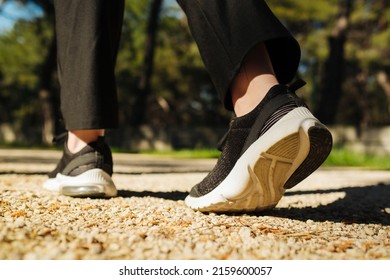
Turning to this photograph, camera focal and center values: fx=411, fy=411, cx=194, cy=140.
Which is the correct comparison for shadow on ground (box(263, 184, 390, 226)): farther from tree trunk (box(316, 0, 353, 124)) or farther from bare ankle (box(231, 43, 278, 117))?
tree trunk (box(316, 0, 353, 124))

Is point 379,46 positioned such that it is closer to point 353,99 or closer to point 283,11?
point 283,11

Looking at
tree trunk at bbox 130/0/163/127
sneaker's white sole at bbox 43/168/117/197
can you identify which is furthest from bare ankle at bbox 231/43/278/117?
tree trunk at bbox 130/0/163/127

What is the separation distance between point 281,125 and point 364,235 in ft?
1.17

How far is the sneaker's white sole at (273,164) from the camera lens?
972 mm

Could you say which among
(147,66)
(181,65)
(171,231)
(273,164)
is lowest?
(181,65)

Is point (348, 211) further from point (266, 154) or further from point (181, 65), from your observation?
point (181, 65)

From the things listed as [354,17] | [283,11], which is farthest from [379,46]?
[283,11]

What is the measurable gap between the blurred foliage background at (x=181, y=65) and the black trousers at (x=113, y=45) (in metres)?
11.8

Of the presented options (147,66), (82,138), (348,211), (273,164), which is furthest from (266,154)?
(147,66)

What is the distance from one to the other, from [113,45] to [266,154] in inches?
30.0

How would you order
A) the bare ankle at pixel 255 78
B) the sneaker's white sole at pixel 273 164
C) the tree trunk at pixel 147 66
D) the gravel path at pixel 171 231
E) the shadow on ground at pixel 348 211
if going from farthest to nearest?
1. the tree trunk at pixel 147 66
2. the shadow on ground at pixel 348 211
3. the bare ankle at pixel 255 78
4. the sneaker's white sole at pixel 273 164
5. the gravel path at pixel 171 231

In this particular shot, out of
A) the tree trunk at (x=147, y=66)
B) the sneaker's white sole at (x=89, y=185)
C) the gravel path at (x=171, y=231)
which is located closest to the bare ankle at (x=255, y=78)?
the gravel path at (x=171, y=231)

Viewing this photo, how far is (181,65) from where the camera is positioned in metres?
18.6

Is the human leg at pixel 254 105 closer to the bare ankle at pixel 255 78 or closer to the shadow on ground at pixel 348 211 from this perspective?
the bare ankle at pixel 255 78
